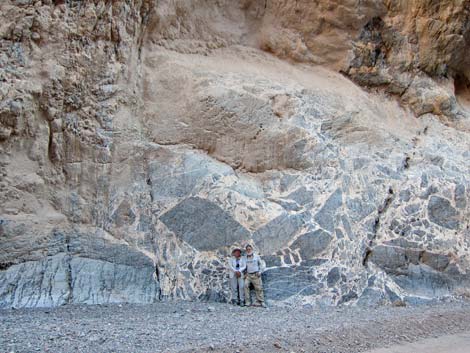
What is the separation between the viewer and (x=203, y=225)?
774cm

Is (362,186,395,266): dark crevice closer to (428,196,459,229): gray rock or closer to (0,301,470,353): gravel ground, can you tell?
(428,196,459,229): gray rock

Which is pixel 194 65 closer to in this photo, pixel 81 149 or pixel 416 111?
pixel 81 149

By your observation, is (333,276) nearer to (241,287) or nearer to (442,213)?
(241,287)

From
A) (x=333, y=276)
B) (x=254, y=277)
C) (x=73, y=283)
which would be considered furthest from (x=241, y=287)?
(x=73, y=283)

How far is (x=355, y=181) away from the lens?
28.2 ft

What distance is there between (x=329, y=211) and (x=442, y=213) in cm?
194

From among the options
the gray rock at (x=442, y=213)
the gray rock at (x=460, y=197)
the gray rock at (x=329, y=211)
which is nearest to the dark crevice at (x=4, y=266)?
the gray rock at (x=329, y=211)

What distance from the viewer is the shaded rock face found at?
716cm

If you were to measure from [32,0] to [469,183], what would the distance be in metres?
7.19

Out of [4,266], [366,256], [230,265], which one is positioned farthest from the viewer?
[366,256]

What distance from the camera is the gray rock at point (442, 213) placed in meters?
8.66

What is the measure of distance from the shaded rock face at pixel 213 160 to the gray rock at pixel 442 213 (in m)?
0.02

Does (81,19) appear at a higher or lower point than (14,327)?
higher

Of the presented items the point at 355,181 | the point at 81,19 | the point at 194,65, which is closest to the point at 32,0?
the point at 81,19
